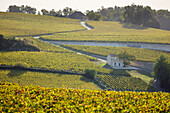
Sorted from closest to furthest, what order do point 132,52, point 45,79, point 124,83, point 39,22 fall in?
1. point 45,79
2. point 124,83
3. point 132,52
4. point 39,22

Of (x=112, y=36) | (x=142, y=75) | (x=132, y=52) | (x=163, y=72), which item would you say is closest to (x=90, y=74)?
(x=142, y=75)

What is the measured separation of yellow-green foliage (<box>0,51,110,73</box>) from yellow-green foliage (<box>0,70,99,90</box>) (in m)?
3.23

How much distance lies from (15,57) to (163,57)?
1433 inches

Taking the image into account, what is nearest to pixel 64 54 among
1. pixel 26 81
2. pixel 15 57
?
pixel 15 57

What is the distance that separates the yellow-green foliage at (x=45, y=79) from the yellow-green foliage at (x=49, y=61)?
3.23 meters

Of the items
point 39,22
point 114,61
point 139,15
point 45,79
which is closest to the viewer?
point 45,79

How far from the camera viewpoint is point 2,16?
4240 inches

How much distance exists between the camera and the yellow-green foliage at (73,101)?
19.2 metres

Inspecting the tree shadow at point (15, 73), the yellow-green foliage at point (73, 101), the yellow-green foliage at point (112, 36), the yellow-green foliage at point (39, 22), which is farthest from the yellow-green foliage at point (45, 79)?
the yellow-green foliage at point (39, 22)

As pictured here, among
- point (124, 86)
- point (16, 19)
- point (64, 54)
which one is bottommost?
point (124, 86)

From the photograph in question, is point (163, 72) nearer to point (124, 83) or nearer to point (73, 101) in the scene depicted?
point (124, 83)

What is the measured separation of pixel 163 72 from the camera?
47531mm

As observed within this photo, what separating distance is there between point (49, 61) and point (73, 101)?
32.0 metres

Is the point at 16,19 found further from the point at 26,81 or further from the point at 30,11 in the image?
the point at 26,81
